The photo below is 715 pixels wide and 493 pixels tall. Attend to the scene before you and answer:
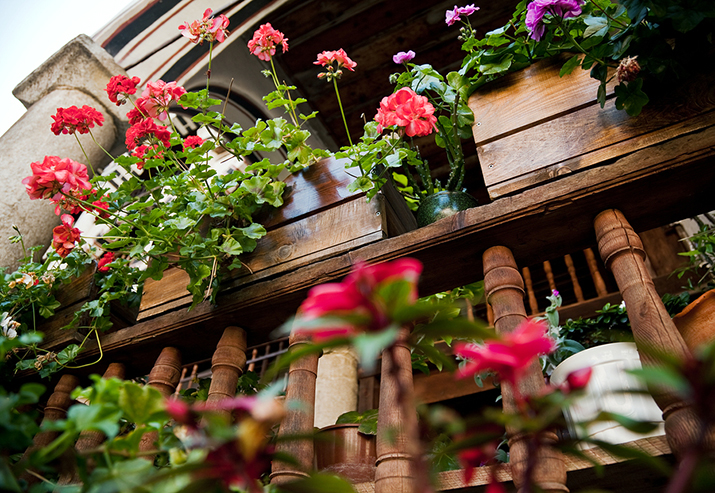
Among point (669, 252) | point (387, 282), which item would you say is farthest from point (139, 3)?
point (669, 252)

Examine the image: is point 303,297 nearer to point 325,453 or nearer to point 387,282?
point 325,453

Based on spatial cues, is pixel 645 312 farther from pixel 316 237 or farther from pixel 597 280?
pixel 597 280

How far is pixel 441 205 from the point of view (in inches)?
53.1

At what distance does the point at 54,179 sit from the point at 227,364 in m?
0.69

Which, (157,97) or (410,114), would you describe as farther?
(157,97)

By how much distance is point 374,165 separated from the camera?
4.36ft

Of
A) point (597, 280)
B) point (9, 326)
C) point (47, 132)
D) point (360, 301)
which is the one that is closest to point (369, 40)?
point (47, 132)

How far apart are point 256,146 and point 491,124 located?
0.66 m

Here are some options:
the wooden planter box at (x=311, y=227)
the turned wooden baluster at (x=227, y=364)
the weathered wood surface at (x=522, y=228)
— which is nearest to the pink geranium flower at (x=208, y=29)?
the wooden planter box at (x=311, y=227)

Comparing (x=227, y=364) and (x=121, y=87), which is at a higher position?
(x=121, y=87)

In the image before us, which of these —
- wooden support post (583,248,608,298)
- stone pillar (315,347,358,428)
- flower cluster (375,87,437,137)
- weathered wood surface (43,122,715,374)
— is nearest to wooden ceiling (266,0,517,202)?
wooden support post (583,248,608,298)

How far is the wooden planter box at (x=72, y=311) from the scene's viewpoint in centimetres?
163

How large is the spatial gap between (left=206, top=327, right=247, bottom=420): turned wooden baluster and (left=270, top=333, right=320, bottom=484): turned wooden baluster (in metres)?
0.16

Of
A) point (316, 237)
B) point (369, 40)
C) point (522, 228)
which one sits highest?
point (369, 40)
